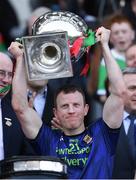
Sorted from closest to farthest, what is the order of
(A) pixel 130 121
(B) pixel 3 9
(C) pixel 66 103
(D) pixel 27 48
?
(D) pixel 27 48, (C) pixel 66 103, (A) pixel 130 121, (B) pixel 3 9

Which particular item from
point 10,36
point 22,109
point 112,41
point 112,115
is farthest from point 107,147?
point 10,36

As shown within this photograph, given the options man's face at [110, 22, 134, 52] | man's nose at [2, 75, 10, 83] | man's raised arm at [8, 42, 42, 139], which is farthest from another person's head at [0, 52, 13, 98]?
man's face at [110, 22, 134, 52]

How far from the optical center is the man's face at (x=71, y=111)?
741 centimetres

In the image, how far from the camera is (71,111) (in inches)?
292

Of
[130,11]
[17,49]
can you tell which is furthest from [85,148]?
[130,11]

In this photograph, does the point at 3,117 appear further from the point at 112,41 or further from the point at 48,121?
the point at 112,41

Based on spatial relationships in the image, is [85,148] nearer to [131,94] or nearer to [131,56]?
[131,94]

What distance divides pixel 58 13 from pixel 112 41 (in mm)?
2317

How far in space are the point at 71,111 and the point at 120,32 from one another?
2.70 meters

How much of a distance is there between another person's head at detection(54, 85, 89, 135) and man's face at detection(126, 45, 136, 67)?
1646mm

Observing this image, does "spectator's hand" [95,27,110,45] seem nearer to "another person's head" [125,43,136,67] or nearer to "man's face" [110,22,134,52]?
"another person's head" [125,43,136,67]

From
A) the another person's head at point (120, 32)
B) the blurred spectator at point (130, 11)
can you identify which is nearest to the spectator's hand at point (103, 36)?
the another person's head at point (120, 32)

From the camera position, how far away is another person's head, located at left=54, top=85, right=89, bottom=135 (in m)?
7.41

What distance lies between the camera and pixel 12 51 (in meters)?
7.22
